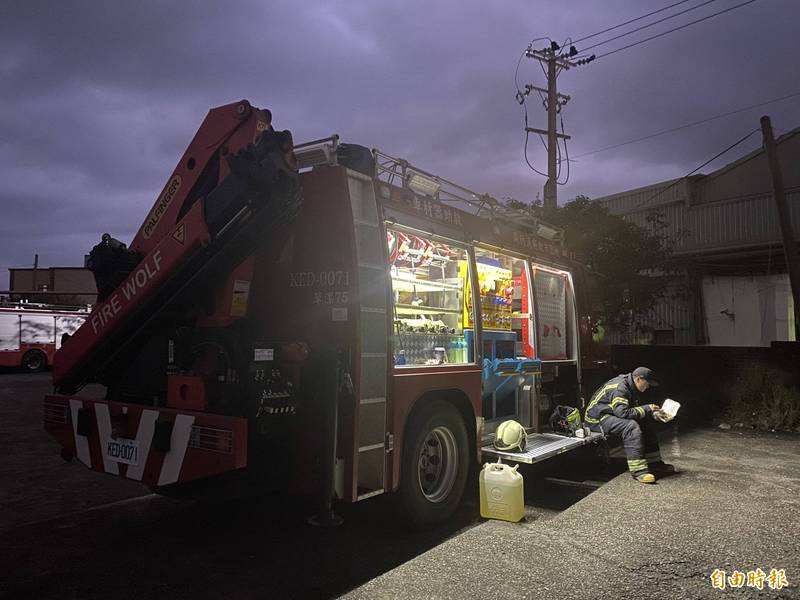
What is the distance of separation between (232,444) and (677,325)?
863 inches

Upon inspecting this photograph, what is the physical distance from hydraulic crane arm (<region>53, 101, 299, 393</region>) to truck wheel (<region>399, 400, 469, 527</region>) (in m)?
1.84

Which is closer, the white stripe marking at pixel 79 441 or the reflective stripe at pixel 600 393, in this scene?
the white stripe marking at pixel 79 441

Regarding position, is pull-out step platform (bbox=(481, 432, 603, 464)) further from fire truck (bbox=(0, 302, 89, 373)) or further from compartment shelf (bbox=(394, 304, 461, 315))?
fire truck (bbox=(0, 302, 89, 373))

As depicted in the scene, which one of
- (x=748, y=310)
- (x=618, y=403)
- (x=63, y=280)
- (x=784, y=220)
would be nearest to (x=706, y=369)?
(x=784, y=220)

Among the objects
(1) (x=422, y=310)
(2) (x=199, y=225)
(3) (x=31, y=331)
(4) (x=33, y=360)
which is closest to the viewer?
(2) (x=199, y=225)

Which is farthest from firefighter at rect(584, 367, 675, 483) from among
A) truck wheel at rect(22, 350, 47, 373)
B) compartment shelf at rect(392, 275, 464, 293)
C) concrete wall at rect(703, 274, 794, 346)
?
truck wheel at rect(22, 350, 47, 373)

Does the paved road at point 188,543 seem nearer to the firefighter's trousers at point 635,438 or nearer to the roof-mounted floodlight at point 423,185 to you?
the firefighter's trousers at point 635,438

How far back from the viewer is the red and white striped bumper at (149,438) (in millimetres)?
3631

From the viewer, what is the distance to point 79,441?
4.52 metres

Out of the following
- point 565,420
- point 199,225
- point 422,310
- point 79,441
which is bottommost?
point 565,420

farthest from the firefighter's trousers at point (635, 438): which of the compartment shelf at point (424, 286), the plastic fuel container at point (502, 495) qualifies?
the compartment shelf at point (424, 286)

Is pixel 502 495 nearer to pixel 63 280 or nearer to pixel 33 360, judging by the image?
pixel 33 360

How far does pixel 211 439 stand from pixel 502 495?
2430 mm

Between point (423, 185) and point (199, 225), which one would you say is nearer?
point (199, 225)
